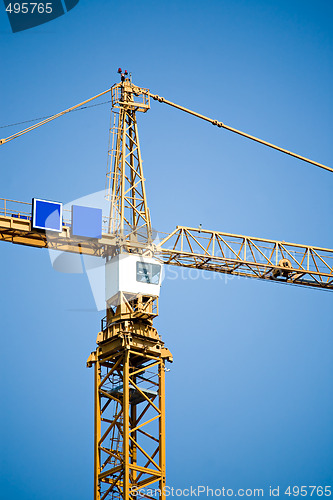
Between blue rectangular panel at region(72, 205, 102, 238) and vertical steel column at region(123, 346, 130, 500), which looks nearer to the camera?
vertical steel column at region(123, 346, 130, 500)

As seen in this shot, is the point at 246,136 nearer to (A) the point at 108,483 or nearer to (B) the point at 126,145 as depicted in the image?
(B) the point at 126,145

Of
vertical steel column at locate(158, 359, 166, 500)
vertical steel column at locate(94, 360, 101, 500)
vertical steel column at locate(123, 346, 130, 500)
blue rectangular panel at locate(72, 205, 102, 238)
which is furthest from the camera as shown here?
blue rectangular panel at locate(72, 205, 102, 238)

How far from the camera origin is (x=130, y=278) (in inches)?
3095

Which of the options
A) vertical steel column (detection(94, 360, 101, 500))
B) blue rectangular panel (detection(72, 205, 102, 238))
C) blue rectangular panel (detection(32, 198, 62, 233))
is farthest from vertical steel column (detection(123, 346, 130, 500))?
blue rectangular panel (detection(32, 198, 62, 233))

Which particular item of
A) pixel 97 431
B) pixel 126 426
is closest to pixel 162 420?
pixel 126 426

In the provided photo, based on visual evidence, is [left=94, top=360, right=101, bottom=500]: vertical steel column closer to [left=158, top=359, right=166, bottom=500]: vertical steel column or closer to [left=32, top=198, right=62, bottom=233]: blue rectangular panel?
[left=158, top=359, right=166, bottom=500]: vertical steel column

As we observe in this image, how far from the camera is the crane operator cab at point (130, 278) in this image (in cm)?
7831

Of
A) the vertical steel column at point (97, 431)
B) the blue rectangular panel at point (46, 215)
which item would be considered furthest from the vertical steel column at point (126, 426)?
the blue rectangular panel at point (46, 215)

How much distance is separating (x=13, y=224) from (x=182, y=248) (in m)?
12.5

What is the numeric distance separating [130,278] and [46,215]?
6.95 meters

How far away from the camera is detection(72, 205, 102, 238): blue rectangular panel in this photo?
3041 inches

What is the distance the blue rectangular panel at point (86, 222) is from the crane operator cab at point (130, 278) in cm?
236

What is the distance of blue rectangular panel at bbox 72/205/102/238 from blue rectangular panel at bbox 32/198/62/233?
1.16 metres

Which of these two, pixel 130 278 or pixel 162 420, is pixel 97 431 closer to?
pixel 162 420
